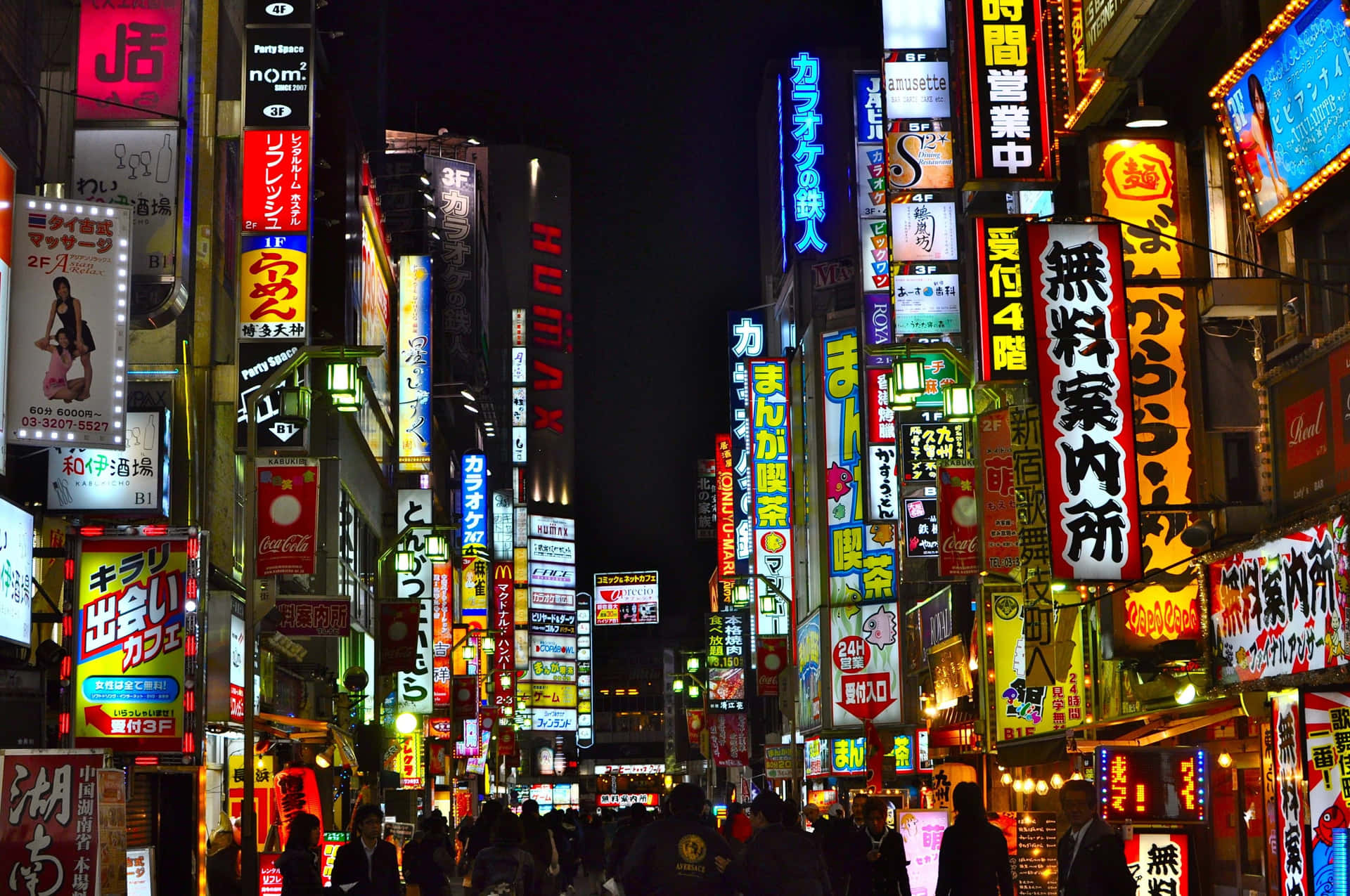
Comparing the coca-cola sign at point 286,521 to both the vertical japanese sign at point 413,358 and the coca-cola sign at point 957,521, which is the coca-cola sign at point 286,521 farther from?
the vertical japanese sign at point 413,358

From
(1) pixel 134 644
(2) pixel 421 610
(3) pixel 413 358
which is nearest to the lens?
(1) pixel 134 644

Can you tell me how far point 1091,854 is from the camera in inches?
456

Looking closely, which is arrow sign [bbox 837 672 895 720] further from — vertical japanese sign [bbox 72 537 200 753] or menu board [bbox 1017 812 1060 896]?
vertical japanese sign [bbox 72 537 200 753]

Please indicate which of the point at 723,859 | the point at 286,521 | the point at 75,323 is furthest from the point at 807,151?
the point at 723,859

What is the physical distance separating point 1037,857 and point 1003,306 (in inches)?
286

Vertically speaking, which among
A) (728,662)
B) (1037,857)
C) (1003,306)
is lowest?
(1037,857)

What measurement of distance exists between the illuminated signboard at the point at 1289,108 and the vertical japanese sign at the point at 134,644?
12.5m

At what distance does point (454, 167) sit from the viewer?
260 feet

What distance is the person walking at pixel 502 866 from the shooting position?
A: 13805 millimetres

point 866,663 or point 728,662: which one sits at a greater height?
point 728,662

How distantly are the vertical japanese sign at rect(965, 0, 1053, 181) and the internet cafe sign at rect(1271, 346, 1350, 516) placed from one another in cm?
793

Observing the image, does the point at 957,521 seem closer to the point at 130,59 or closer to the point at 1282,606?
the point at 1282,606

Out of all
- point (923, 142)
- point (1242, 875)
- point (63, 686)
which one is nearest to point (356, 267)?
point (923, 142)

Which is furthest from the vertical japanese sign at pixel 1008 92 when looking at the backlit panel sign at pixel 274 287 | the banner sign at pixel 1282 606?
the backlit panel sign at pixel 274 287
